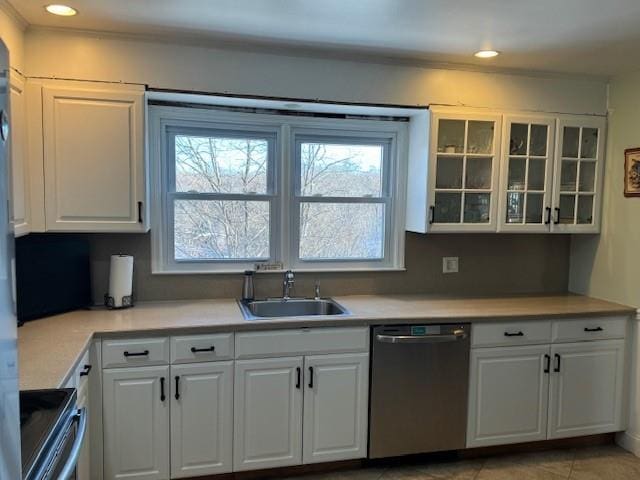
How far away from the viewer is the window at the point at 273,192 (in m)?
2.98

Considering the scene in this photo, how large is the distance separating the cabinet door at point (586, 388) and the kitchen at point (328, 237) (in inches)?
0.6

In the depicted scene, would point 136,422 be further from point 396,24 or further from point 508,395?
point 396,24

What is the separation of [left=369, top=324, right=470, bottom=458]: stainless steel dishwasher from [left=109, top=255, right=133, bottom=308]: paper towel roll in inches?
54.8

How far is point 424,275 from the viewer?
3.36 meters

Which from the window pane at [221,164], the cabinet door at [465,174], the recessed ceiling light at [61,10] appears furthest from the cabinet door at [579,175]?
the recessed ceiling light at [61,10]

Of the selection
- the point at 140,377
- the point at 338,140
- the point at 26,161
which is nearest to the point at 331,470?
the point at 140,377

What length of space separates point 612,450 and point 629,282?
41.1 inches

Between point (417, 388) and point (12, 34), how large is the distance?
2615mm

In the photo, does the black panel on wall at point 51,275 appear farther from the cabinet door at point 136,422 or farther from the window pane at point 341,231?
the window pane at point 341,231

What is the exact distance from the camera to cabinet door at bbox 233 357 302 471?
8.29 feet

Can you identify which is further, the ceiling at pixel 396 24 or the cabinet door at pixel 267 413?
the cabinet door at pixel 267 413

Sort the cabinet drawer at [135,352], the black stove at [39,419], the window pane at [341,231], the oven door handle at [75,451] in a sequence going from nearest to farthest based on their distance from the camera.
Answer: the black stove at [39,419]
the oven door handle at [75,451]
the cabinet drawer at [135,352]
the window pane at [341,231]

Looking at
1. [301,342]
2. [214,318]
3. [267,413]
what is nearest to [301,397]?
Result: [267,413]

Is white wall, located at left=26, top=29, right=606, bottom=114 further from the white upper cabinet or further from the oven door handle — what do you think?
the oven door handle
